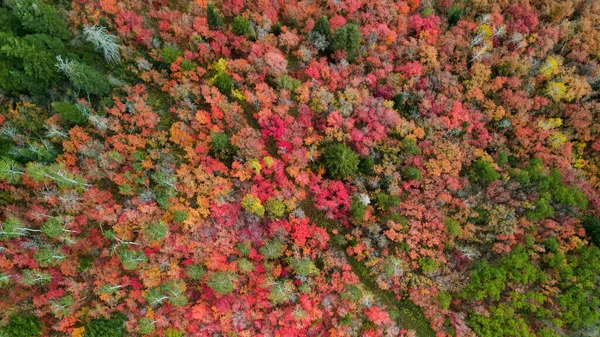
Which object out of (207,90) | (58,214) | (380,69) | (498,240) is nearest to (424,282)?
(498,240)

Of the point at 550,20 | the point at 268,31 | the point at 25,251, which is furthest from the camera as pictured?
the point at 550,20

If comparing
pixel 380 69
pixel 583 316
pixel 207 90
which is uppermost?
pixel 380 69

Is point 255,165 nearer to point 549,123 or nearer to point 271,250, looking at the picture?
point 271,250

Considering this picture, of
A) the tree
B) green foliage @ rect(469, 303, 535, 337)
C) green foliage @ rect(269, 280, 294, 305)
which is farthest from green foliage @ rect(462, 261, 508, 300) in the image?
the tree

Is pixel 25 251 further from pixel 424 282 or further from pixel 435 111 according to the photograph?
pixel 435 111

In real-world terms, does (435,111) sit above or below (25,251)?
above

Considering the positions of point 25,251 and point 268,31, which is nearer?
point 25,251

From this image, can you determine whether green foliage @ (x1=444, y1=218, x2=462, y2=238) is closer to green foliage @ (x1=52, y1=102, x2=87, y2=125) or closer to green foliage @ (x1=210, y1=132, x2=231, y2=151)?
green foliage @ (x1=210, y1=132, x2=231, y2=151)
